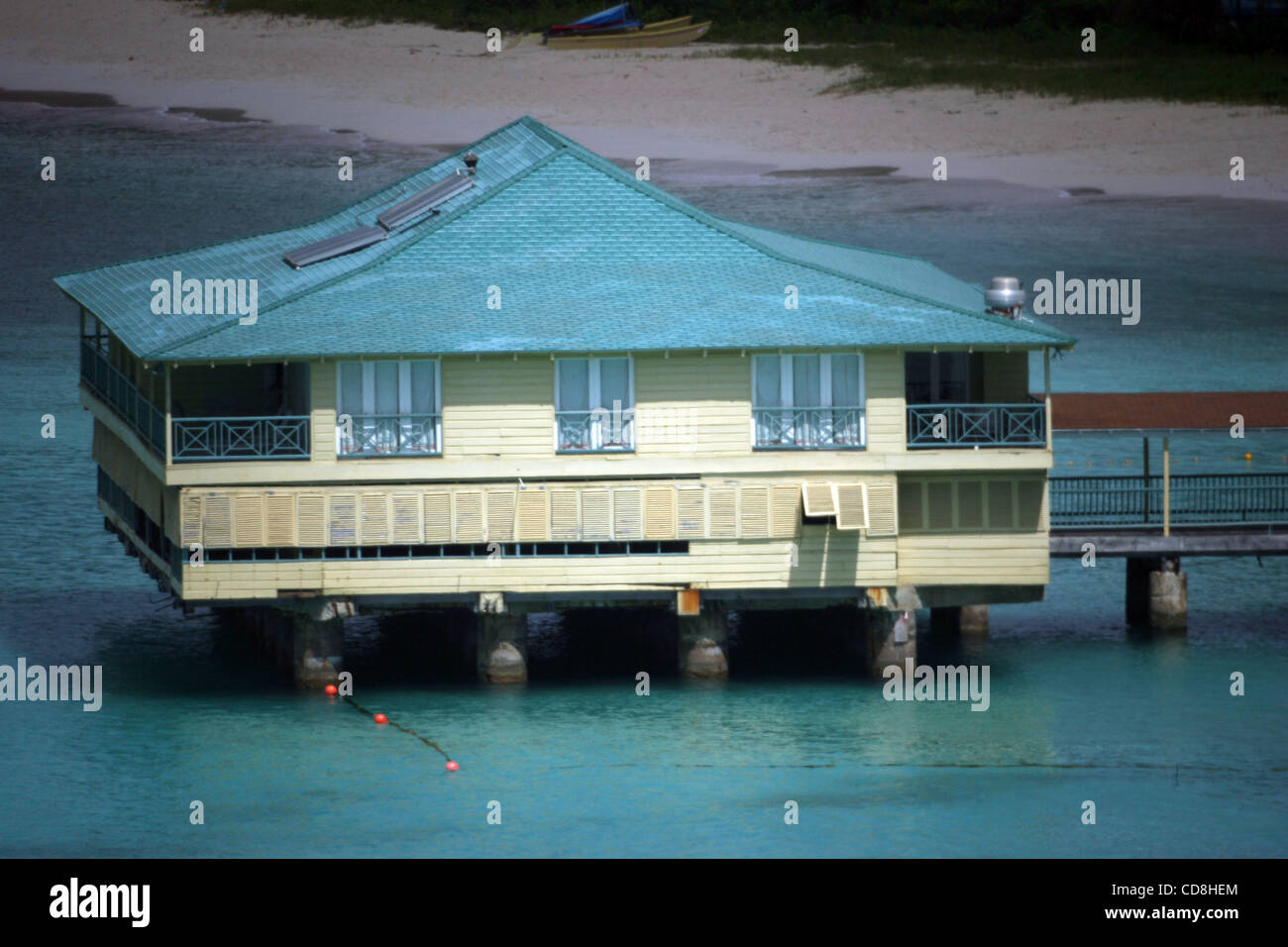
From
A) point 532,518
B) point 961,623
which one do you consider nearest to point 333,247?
point 532,518

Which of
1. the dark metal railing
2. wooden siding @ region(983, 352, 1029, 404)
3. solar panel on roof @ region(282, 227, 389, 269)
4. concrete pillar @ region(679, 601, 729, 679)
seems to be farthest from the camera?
the dark metal railing

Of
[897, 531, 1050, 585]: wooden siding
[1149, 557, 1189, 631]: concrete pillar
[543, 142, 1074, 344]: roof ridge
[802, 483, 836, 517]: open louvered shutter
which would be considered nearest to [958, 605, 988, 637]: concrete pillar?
[1149, 557, 1189, 631]: concrete pillar

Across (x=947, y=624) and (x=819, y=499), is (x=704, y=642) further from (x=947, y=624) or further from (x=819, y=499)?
(x=947, y=624)

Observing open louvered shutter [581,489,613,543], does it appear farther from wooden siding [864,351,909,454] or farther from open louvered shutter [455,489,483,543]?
wooden siding [864,351,909,454]

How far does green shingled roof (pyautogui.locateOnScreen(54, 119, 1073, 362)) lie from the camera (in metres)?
50.1

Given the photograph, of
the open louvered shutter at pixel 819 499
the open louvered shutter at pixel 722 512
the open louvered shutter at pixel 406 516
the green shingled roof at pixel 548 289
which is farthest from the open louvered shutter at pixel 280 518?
the open louvered shutter at pixel 819 499

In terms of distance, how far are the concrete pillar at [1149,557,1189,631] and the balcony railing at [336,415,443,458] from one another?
17.4m

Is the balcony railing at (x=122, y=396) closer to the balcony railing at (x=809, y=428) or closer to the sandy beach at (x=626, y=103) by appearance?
the balcony railing at (x=809, y=428)

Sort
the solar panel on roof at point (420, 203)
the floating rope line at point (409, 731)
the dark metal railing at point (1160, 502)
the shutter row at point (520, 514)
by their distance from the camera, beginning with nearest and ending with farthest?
the floating rope line at point (409, 731) → the shutter row at point (520, 514) → the solar panel on roof at point (420, 203) → the dark metal railing at point (1160, 502)

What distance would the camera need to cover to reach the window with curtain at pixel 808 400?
50531mm

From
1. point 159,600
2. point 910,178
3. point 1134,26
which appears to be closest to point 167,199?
point 910,178

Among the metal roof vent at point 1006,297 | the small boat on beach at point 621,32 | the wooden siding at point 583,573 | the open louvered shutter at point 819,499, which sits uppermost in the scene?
the small boat on beach at point 621,32

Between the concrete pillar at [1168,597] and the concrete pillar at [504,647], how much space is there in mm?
14843

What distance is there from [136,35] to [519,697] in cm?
8647
